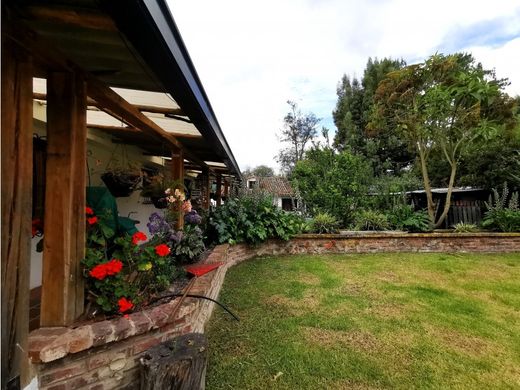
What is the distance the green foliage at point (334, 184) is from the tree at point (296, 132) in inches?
819

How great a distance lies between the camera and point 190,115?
8.05 ft

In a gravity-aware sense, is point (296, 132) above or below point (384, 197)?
above

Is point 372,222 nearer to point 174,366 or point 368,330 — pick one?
point 368,330

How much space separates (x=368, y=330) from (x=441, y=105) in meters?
7.19

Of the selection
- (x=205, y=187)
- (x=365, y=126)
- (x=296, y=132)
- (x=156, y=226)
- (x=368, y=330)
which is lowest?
(x=368, y=330)

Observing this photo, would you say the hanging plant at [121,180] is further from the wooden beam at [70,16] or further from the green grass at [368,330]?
the wooden beam at [70,16]

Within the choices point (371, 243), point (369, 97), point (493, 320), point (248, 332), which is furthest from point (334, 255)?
point (369, 97)

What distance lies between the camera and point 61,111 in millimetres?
1819

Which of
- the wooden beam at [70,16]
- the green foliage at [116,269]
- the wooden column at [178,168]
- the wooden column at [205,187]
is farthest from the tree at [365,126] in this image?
the wooden beam at [70,16]

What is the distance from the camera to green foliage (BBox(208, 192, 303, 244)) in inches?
234

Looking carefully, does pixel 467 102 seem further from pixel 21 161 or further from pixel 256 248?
pixel 21 161

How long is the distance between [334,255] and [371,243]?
109cm

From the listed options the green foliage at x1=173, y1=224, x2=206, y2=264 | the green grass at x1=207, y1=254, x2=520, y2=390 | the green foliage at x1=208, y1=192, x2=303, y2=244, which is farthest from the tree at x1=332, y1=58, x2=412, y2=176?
the green foliage at x1=173, y1=224, x2=206, y2=264

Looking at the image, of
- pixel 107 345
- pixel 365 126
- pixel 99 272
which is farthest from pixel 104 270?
pixel 365 126
